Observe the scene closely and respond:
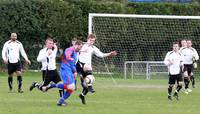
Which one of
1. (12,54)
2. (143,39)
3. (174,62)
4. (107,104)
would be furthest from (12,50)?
(143,39)

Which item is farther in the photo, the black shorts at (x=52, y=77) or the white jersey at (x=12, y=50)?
the white jersey at (x=12, y=50)

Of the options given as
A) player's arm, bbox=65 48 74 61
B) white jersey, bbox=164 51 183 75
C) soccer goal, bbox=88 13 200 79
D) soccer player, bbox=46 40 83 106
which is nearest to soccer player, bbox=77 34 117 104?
white jersey, bbox=164 51 183 75

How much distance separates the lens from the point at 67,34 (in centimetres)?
4294

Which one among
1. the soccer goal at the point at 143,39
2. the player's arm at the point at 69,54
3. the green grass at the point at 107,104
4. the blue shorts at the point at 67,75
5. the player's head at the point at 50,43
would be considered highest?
the soccer goal at the point at 143,39

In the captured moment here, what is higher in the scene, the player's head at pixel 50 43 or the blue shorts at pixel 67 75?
the player's head at pixel 50 43

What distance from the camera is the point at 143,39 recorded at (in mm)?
40594

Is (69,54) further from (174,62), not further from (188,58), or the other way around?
(188,58)

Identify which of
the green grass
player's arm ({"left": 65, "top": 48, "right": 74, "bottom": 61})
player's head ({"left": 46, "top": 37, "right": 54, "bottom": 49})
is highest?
player's head ({"left": 46, "top": 37, "right": 54, "bottom": 49})

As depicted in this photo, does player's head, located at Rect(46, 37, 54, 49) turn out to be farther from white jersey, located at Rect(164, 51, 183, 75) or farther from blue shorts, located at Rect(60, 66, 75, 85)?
white jersey, located at Rect(164, 51, 183, 75)

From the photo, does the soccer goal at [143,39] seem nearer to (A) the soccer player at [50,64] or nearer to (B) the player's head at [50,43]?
(A) the soccer player at [50,64]

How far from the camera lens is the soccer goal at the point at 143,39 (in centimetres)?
3997

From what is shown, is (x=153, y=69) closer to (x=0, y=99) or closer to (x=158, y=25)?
(x=158, y=25)

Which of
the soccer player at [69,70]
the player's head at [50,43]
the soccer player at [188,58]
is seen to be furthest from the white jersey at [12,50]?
the soccer player at [188,58]

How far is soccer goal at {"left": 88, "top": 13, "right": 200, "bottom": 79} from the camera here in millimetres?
39969
